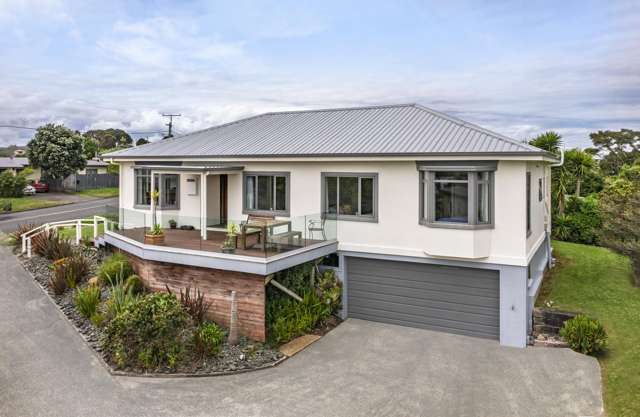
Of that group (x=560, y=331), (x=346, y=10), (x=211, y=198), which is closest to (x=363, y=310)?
(x=560, y=331)

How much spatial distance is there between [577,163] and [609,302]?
Result: 437 inches

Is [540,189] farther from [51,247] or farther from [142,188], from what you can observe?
[51,247]

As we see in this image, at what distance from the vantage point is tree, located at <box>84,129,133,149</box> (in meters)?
85.7

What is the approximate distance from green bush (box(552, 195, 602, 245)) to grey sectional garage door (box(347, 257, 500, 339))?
567 inches

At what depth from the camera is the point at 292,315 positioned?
39.5 ft

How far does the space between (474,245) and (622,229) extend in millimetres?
6627

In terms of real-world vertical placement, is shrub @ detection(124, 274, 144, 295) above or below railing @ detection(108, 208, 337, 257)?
below

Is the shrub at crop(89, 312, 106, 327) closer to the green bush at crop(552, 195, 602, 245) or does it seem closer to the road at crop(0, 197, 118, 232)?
the road at crop(0, 197, 118, 232)

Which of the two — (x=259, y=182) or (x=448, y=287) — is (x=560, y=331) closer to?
(x=448, y=287)

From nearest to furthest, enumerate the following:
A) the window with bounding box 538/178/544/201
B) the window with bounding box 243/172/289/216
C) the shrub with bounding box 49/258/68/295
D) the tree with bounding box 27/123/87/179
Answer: the shrub with bounding box 49/258/68/295, the window with bounding box 243/172/289/216, the window with bounding box 538/178/544/201, the tree with bounding box 27/123/87/179

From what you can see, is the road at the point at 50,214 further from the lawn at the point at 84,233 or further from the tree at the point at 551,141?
the tree at the point at 551,141

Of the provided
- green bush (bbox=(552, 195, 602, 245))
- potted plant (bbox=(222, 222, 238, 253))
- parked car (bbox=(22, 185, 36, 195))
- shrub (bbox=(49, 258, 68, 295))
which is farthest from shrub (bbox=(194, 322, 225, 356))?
parked car (bbox=(22, 185, 36, 195))

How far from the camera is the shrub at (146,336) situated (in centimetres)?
977

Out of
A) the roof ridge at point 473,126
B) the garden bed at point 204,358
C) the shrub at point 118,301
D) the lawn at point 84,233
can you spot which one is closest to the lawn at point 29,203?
the lawn at point 84,233
